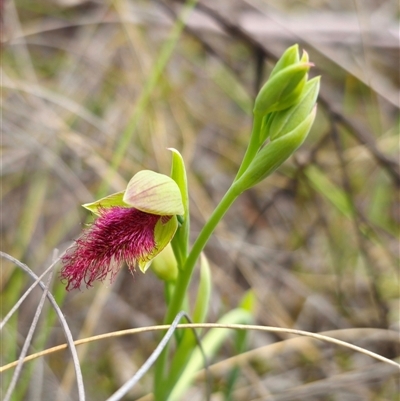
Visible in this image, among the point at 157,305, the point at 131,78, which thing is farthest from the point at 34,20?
the point at 157,305

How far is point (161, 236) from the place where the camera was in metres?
1.28

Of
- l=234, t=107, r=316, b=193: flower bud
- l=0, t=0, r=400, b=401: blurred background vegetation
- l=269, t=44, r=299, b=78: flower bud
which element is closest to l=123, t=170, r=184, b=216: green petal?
l=234, t=107, r=316, b=193: flower bud

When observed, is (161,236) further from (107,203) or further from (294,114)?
(294,114)

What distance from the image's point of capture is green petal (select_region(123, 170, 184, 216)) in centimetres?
114

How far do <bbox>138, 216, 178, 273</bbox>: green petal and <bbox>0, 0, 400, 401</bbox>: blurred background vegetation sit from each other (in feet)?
2.19

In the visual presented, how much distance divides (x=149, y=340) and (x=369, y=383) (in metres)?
0.95

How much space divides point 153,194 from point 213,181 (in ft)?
6.45

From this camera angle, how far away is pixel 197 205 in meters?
2.66

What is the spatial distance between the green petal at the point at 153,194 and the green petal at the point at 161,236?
0.26 ft

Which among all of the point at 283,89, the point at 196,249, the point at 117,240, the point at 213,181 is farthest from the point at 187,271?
the point at 213,181

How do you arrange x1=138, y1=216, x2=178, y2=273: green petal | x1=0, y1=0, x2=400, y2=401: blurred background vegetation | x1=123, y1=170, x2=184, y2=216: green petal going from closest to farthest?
x1=123, y1=170, x2=184, y2=216: green petal
x1=138, y1=216, x2=178, y2=273: green petal
x1=0, y1=0, x2=400, y2=401: blurred background vegetation

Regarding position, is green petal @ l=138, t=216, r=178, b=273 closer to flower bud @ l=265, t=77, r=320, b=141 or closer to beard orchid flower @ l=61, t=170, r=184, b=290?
beard orchid flower @ l=61, t=170, r=184, b=290

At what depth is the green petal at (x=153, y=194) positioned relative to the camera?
1.14 metres

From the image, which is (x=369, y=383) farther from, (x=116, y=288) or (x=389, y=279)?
(x=116, y=288)
